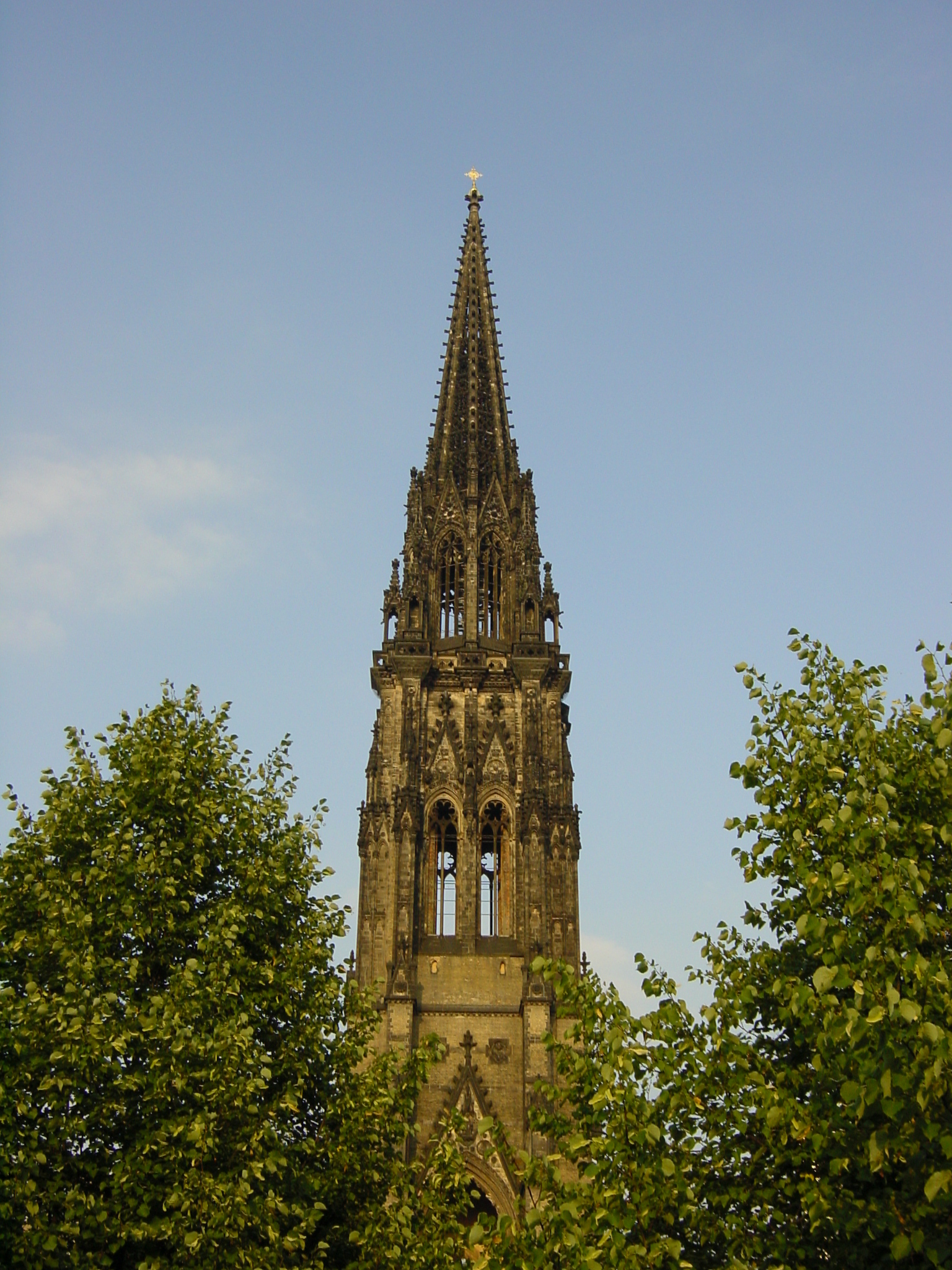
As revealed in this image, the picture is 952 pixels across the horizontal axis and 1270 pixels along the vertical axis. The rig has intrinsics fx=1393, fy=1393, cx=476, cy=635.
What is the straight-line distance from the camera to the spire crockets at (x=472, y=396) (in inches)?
2125

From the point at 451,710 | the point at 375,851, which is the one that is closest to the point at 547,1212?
the point at 375,851

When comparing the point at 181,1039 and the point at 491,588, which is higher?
the point at 491,588

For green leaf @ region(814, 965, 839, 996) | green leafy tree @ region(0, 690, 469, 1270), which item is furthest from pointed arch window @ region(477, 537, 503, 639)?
green leaf @ region(814, 965, 839, 996)

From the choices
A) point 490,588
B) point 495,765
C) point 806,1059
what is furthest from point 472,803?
point 806,1059

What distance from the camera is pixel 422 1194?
66.9ft

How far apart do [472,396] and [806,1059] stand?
4084 centimetres

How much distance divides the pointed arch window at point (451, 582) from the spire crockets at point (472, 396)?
2.29 metres

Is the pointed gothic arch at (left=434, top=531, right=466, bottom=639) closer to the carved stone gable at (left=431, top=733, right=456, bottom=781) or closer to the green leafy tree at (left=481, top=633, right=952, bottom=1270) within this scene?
the carved stone gable at (left=431, top=733, right=456, bottom=781)

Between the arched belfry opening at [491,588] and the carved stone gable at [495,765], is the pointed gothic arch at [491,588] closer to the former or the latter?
the arched belfry opening at [491,588]

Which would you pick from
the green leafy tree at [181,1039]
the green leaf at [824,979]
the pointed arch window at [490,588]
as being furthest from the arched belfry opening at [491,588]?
the green leaf at [824,979]

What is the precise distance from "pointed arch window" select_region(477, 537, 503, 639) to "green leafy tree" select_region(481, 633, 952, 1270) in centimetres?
3040

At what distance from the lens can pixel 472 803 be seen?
44531 mm

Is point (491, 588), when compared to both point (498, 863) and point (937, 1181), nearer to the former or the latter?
point (498, 863)

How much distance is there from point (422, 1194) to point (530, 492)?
35.8 metres
